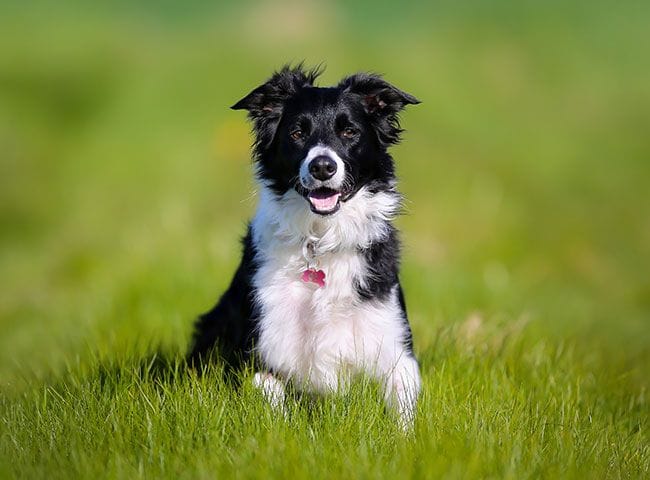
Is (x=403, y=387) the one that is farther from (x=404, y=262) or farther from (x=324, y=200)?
(x=404, y=262)

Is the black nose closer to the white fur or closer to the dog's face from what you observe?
the dog's face

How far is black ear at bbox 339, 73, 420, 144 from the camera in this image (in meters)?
5.09

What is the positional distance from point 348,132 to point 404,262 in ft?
15.9

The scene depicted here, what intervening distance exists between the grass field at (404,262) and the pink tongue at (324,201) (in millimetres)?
781

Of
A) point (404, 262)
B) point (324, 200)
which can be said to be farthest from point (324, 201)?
point (404, 262)

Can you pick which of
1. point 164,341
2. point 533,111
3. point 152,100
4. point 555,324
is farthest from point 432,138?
point 164,341

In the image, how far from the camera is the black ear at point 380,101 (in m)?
5.09

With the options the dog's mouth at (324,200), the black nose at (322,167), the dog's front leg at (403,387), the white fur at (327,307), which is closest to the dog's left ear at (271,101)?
the white fur at (327,307)

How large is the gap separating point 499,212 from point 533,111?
4.68m

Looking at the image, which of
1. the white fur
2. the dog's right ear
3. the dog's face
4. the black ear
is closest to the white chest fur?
Result: the white fur

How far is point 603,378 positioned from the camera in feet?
20.1

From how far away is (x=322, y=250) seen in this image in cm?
494

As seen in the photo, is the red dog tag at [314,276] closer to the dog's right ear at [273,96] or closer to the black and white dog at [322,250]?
the black and white dog at [322,250]

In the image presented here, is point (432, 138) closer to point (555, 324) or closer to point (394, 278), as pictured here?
point (555, 324)
